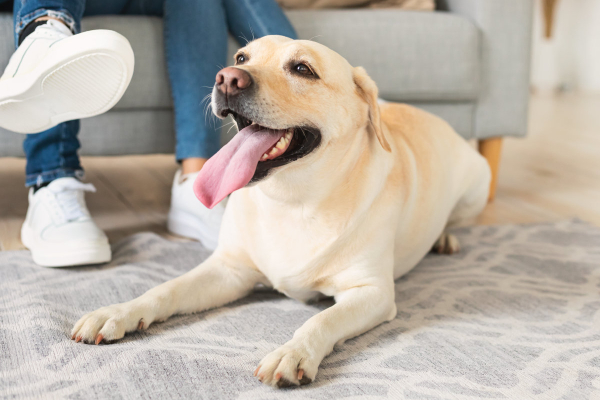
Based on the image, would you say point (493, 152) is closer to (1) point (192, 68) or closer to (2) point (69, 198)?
(1) point (192, 68)

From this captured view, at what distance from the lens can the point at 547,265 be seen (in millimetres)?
1713

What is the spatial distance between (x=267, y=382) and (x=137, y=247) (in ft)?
2.94

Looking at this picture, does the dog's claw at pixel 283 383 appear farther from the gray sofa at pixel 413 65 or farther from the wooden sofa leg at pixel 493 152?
the wooden sofa leg at pixel 493 152

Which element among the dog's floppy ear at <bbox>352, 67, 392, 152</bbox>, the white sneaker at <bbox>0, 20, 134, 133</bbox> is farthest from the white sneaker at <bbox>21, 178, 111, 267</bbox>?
the dog's floppy ear at <bbox>352, 67, 392, 152</bbox>

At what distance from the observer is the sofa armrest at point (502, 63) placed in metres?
2.37

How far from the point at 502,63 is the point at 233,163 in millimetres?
1708

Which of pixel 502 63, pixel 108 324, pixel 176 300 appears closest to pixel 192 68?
pixel 176 300

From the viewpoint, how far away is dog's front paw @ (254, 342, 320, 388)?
958 mm

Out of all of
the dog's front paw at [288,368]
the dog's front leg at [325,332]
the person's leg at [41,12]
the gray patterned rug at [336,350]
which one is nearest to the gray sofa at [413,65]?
the person's leg at [41,12]

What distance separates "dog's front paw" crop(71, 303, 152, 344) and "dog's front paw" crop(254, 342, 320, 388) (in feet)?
0.99

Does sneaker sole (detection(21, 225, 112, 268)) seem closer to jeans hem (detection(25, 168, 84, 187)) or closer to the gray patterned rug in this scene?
the gray patterned rug

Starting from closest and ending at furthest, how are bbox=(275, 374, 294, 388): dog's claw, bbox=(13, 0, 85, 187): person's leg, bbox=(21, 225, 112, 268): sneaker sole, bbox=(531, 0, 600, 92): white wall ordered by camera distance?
bbox=(275, 374, 294, 388): dog's claw
bbox=(21, 225, 112, 268): sneaker sole
bbox=(13, 0, 85, 187): person's leg
bbox=(531, 0, 600, 92): white wall

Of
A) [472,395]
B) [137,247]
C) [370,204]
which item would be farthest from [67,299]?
[472,395]

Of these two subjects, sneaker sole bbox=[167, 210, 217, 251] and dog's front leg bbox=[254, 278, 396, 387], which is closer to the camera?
dog's front leg bbox=[254, 278, 396, 387]
